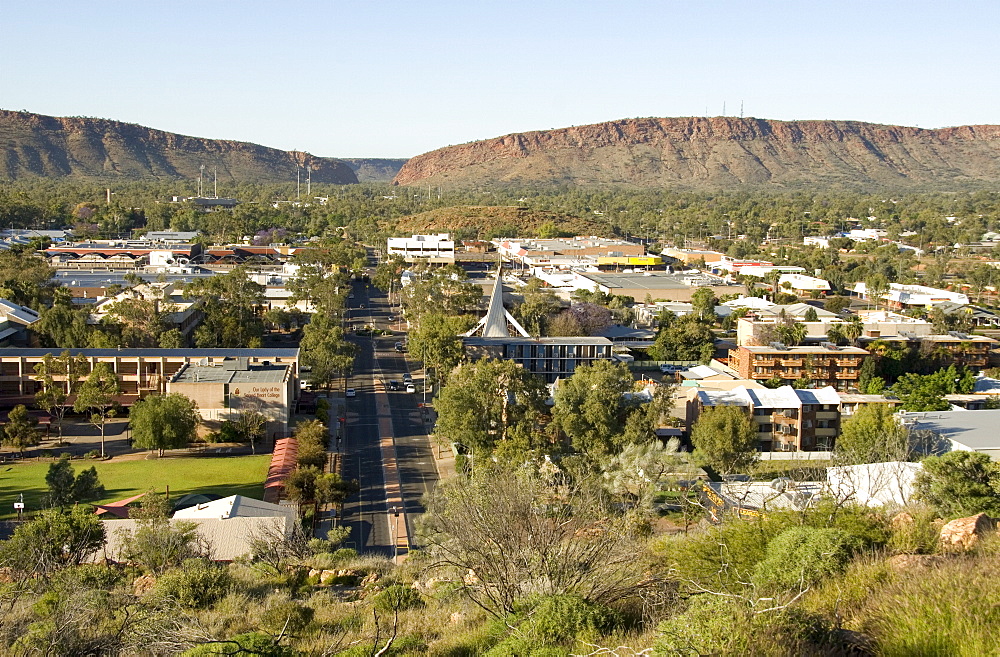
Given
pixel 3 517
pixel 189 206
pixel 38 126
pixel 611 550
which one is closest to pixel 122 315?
pixel 3 517

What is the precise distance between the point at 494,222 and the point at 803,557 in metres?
95.8

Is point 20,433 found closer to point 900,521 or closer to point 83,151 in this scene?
point 900,521

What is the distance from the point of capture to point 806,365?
36.7 m

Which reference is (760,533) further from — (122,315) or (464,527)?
(122,315)

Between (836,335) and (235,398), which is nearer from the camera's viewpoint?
(235,398)

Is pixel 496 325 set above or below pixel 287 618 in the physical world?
above

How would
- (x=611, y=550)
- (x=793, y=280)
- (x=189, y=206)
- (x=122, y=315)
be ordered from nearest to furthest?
1. (x=611, y=550)
2. (x=122, y=315)
3. (x=793, y=280)
4. (x=189, y=206)

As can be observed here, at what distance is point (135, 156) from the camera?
621 ft

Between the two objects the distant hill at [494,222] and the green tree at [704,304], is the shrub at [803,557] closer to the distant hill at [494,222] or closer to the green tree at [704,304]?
the green tree at [704,304]

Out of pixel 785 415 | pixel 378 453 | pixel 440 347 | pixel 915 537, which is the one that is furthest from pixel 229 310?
pixel 915 537

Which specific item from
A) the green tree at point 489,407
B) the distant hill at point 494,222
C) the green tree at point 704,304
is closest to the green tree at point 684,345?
the green tree at point 704,304

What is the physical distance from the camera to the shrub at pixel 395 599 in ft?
39.0

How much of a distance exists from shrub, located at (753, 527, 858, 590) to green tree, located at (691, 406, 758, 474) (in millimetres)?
14448

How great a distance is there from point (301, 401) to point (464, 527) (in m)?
24.1
